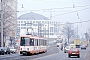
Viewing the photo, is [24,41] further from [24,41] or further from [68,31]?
[68,31]

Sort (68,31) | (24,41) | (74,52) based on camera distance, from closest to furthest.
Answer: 1. (74,52)
2. (24,41)
3. (68,31)

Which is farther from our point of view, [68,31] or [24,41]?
[68,31]

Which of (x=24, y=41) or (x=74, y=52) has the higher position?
(x=24, y=41)

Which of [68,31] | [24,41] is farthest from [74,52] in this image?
[68,31]

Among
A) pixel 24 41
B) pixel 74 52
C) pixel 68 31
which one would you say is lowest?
pixel 74 52

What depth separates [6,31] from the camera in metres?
75.6

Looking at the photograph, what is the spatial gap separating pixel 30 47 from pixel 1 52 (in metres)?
11.8

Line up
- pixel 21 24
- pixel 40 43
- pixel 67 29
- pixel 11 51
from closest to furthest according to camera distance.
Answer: pixel 40 43 < pixel 11 51 < pixel 67 29 < pixel 21 24

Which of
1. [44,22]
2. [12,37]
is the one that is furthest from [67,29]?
[12,37]

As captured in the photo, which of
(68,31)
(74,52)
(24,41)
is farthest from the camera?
(68,31)

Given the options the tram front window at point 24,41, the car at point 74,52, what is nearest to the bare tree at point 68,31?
the tram front window at point 24,41

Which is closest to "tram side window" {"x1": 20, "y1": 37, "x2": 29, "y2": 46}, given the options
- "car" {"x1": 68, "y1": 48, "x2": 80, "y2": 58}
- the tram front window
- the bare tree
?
the tram front window

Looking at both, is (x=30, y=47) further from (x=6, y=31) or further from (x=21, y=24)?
(x=21, y=24)

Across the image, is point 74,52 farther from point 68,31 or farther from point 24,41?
point 68,31
